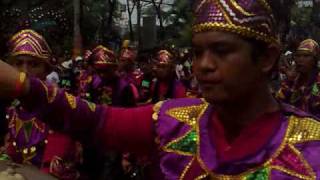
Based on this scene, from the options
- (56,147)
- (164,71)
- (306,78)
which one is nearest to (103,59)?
(164,71)

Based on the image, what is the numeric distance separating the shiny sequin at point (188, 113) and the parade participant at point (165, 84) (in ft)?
21.5

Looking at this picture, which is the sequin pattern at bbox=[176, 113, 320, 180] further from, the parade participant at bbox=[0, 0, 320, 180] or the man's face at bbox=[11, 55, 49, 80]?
the man's face at bbox=[11, 55, 49, 80]

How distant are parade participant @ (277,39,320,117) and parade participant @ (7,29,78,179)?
3.08 metres

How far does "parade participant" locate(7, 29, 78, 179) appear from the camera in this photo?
4367mm

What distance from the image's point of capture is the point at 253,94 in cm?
248

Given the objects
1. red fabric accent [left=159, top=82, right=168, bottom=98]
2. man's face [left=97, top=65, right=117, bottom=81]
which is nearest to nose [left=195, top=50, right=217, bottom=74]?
man's face [left=97, top=65, right=117, bottom=81]

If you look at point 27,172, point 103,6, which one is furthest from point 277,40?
point 103,6

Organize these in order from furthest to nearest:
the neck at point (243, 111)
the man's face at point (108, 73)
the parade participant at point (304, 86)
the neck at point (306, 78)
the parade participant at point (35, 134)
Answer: the man's face at point (108, 73)
the neck at point (306, 78)
the parade participant at point (304, 86)
the parade participant at point (35, 134)
the neck at point (243, 111)

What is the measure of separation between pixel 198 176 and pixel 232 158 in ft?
0.47

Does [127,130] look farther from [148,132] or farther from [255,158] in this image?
[255,158]

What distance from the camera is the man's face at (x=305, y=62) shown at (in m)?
7.65

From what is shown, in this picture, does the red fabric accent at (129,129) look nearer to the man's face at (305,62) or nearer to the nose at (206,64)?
the nose at (206,64)

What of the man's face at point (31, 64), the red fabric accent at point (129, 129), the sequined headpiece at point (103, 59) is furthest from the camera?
the sequined headpiece at point (103, 59)

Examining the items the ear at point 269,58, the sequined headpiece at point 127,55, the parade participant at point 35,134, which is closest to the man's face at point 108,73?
the sequined headpiece at point 127,55
